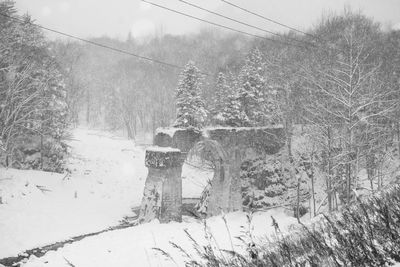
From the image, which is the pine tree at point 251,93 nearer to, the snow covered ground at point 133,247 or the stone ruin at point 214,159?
the stone ruin at point 214,159

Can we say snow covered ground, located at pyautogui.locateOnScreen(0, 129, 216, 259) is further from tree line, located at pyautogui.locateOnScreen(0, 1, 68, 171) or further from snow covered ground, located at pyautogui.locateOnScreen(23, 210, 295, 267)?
snow covered ground, located at pyautogui.locateOnScreen(23, 210, 295, 267)

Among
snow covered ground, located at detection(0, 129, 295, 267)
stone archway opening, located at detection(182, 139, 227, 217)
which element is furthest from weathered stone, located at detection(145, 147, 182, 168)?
snow covered ground, located at detection(0, 129, 295, 267)

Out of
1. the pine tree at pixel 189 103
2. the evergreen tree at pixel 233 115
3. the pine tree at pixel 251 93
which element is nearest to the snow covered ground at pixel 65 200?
the pine tree at pixel 189 103

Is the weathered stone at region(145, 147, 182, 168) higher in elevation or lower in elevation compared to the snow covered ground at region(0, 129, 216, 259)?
higher

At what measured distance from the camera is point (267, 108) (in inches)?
1225

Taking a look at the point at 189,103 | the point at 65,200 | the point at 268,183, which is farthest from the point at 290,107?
the point at 65,200

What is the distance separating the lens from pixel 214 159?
25.9 metres

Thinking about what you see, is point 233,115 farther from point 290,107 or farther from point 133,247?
point 133,247

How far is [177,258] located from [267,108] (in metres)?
20.5

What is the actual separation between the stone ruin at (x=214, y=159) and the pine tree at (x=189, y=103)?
1040 millimetres

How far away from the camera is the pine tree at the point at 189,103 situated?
24328mm

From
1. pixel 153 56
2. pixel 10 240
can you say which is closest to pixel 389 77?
pixel 10 240

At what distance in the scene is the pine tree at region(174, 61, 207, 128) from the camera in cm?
2433

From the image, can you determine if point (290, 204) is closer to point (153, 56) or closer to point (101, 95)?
point (153, 56)
